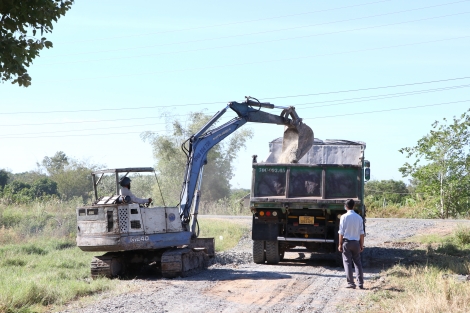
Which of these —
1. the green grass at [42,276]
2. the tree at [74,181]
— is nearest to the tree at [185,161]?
the tree at [74,181]

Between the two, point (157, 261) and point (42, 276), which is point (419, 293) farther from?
point (42, 276)

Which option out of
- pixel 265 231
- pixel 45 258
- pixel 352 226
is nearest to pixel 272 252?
pixel 265 231

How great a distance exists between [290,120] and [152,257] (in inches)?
211

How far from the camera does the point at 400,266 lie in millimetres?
15094

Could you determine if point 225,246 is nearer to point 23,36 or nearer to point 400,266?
point 400,266

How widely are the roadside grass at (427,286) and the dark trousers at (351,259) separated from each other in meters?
0.37

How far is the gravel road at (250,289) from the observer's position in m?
10.6

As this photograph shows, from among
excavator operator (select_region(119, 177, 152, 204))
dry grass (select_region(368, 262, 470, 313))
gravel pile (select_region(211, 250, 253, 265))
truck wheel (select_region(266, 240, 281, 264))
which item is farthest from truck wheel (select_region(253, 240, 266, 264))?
dry grass (select_region(368, 262, 470, 313))

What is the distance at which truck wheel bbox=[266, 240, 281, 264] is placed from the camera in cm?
1644

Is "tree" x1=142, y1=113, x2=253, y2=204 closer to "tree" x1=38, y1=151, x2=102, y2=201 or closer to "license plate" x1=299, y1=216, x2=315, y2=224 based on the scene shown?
"tree" x1=38, y1=151, x2=102, y2=201

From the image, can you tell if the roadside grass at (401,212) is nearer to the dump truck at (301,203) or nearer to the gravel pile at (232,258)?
the gravel pile at (232,258)

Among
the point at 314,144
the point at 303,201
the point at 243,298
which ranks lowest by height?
the point at 243,298

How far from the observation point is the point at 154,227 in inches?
580

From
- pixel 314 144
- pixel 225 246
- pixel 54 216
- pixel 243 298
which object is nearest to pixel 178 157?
pixel 54 216
